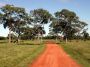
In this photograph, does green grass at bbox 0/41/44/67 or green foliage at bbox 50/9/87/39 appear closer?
green grass at bbox 0/41/44/67

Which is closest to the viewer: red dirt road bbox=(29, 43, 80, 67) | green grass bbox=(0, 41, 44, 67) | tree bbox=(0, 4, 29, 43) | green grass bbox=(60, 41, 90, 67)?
red dirt road bbox=(29, 43, 80, 67)

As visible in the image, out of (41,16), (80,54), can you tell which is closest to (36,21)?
(41,16)

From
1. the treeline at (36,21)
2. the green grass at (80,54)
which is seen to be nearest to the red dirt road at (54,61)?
the green grass at (80,54)

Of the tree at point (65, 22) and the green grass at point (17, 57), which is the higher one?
→ the tree at point (65, 22)

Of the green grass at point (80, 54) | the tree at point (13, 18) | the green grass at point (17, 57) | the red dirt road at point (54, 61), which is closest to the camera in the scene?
the red dirt road at point (54, 61)

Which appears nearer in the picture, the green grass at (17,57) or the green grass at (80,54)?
the green grass at (17,57)

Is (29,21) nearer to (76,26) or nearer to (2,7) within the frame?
(2,7)

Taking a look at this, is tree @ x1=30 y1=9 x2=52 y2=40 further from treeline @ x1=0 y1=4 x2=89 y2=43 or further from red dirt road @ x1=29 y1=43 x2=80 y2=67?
red dirt road @ x1=29 y1=43 x2=80 y2=67

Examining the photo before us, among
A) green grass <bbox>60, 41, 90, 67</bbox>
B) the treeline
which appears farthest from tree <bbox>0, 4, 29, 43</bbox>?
green grass <bbox>60, 41, 90, 67</bbox>

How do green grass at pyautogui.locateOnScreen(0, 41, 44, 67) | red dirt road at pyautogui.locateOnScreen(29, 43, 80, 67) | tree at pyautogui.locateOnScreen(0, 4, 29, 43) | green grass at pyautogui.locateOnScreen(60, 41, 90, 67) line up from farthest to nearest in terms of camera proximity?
tree at pyautogui.locateOnScreen(0, 4, 29, 43), green grass at pyautogui.locateOnScreen(60, 41, 90, 67), green grass at pyautogui.locateOnScreen(0, 41, 44, 67), red dirt road at pyautogui.locateOnScreen(29, 43, 80, 67)

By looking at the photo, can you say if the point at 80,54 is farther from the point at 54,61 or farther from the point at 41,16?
the point at 41,16

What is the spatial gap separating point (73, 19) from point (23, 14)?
22.1 metres

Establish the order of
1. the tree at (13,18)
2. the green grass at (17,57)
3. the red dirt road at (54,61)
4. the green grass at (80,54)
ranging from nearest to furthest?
the red dirt road at (54,61) < the green grass at (17,57) < the green grass at (80,54) < the tree at (13,18)

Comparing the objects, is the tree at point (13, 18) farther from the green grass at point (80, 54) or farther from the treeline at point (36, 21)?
the green grass at point (80, 54)
